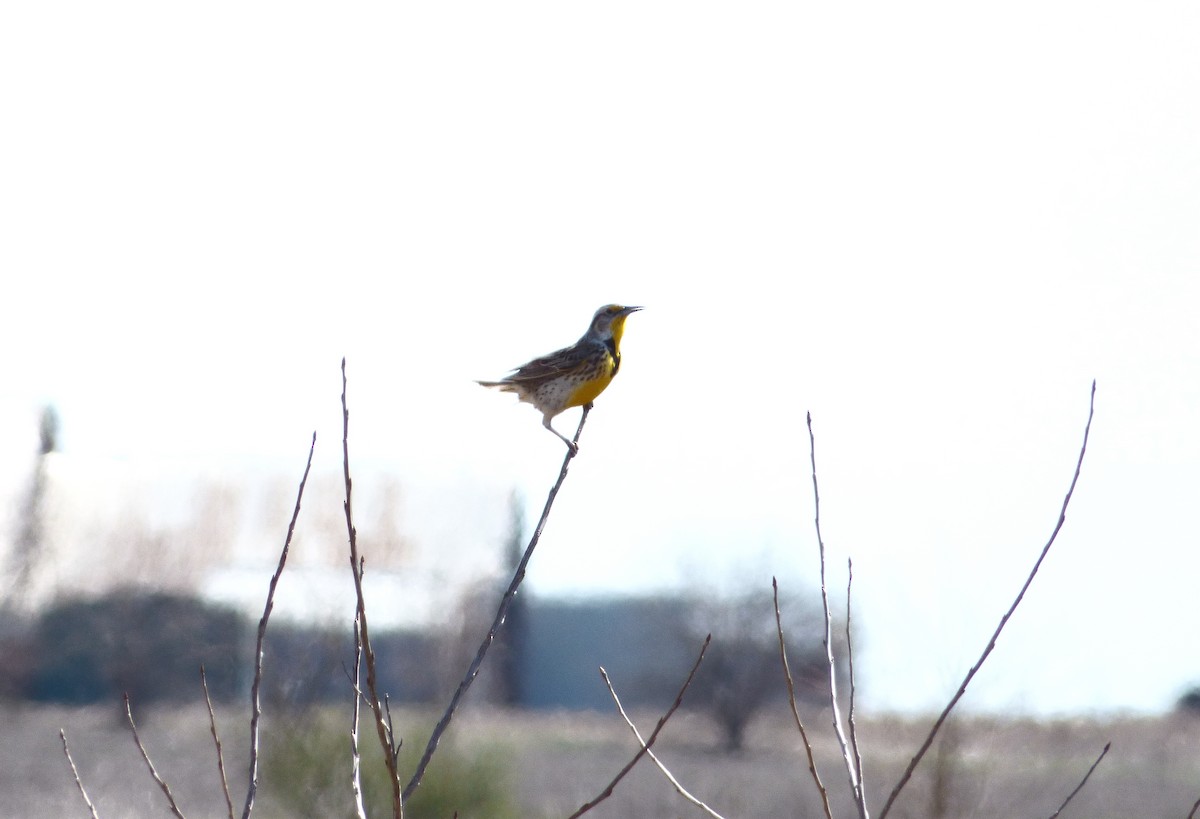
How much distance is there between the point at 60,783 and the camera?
56.9 ft

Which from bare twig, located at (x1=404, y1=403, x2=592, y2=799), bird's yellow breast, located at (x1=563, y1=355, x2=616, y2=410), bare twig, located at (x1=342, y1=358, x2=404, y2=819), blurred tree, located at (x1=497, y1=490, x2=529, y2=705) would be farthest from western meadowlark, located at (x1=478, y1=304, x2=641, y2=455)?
blurred tree, located at (x1=497, y1=490, x2=529, y2=705)

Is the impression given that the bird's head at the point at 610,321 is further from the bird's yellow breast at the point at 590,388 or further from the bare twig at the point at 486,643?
the bare twig at the point at 486,643

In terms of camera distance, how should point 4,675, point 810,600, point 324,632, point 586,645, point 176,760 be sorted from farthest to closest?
1. point 586,645
2. point 810,600
3. point 4,675
4. point 176,760
5. point 324,632

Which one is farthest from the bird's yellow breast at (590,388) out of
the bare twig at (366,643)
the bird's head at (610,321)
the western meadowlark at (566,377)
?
the bare twig at (366,643)

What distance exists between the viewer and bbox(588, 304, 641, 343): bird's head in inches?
243

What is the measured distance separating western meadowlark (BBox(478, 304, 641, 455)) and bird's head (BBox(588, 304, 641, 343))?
55 millimetres

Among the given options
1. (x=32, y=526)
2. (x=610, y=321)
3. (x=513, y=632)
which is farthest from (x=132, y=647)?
(x=610, y=321)

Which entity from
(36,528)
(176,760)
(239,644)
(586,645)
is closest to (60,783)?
(176,760)

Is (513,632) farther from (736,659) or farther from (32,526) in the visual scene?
(32,526)

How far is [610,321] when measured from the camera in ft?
20.5

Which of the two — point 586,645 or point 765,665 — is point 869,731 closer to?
point 765,665

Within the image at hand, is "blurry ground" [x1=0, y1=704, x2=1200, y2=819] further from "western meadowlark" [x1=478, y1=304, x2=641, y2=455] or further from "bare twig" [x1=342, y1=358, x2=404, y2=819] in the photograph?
"bare twig" [x1=342, y1=358, x2=404, y2=819]

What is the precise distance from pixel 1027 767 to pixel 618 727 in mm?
7366

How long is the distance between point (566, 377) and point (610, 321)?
25.2 inches
